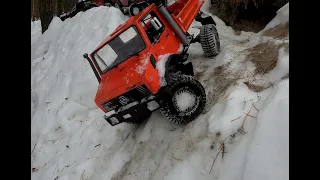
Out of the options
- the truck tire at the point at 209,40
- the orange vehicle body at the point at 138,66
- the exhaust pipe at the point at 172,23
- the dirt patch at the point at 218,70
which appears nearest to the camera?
the orange vehicle body at the point at 138,66

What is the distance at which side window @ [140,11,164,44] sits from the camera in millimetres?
7066

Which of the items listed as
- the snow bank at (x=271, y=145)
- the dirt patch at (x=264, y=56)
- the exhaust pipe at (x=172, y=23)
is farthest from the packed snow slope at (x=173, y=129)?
the exhaust pipe at (x=172, y=23)

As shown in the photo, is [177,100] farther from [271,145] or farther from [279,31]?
[279,31]

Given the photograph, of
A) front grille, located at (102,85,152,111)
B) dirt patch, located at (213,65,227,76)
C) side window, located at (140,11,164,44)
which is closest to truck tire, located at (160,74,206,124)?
front grille, located at (102,85,152,111)

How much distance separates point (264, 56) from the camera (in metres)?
7.73

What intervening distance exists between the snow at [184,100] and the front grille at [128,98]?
0.56 metres

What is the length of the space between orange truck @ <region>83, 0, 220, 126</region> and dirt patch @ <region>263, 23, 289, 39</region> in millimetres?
2626

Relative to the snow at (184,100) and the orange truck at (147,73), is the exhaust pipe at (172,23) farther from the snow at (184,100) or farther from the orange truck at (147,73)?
the snow at (184,100)

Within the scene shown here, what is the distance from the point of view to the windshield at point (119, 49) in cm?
673

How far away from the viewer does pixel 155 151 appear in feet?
21.4

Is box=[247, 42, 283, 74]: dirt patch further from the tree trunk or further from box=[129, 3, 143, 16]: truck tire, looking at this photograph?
the tree trunk

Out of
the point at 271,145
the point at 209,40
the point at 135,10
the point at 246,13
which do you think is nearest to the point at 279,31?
the point at 209,40
